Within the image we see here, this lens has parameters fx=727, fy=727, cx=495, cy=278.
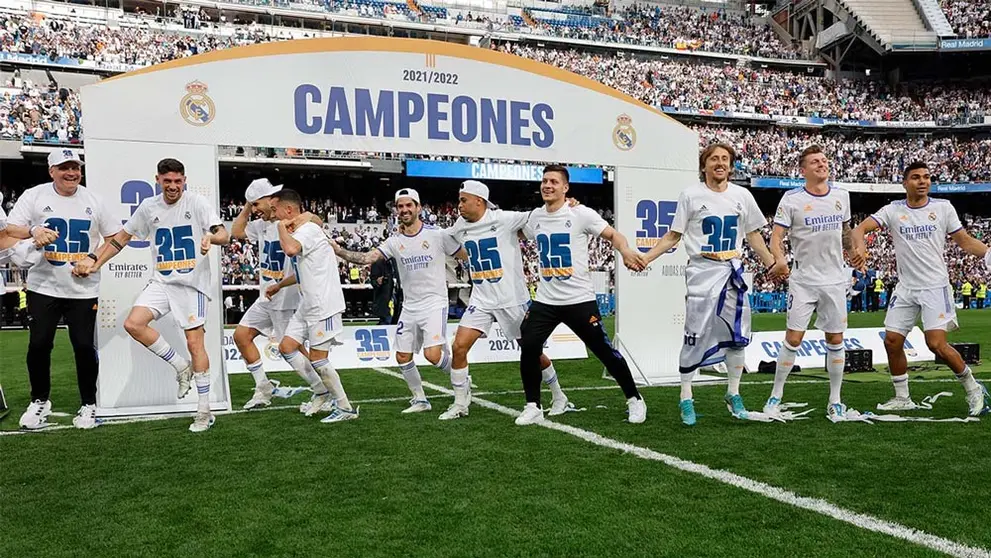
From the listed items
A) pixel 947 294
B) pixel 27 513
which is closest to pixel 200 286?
pixel 27 513

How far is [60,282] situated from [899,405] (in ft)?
25.4

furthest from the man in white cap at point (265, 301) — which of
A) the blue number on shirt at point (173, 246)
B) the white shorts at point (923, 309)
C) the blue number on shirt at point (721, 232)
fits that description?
the white shorts at point (923, 309)

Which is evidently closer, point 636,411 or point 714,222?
point 714,222

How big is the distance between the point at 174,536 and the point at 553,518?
5.95ft

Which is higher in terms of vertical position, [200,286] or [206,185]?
[206,185]

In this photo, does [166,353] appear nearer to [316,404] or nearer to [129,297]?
[129,297]

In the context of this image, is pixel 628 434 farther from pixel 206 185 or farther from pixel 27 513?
pixel 206 185

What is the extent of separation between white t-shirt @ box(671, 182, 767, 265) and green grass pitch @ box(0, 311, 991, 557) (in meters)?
1.45

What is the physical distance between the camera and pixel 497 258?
6.66 metres

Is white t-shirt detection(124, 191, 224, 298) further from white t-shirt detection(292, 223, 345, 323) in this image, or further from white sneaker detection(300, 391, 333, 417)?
white sneaker detection(300, 391, 333, 417)

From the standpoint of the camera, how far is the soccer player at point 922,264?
21.0 ft

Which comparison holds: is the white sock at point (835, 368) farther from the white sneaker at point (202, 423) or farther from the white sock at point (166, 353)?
the white sock at point (166, 353)

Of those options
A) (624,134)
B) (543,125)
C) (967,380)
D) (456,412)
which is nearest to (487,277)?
(456,412)

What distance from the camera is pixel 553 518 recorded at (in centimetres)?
358
